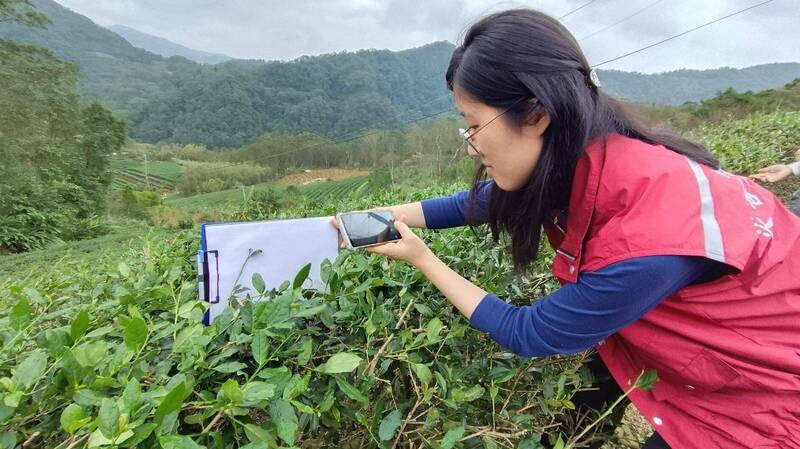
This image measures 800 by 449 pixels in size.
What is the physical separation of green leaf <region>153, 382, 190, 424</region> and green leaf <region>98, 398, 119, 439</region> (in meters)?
0.04

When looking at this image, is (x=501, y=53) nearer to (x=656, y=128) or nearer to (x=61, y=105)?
(x=656, y=128)

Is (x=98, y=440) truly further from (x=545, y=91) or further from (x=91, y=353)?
(x=545, y=91)

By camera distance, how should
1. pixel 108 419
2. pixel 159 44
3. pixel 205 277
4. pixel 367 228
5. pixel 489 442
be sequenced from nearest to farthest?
1. pixel 108 419
2. pixel 489 442
3. pixel 205 277
4. pixel 367 228
5. pixel 159 44

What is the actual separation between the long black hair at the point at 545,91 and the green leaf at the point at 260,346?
2.10ft

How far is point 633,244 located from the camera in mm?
789

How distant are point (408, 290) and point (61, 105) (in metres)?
28.1

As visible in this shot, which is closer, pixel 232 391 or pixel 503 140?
pixel 232 391

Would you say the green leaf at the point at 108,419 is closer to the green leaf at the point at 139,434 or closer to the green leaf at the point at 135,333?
the green leaf at the point at 139,434

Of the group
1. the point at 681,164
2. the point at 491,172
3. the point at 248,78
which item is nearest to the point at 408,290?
the point at 491,172

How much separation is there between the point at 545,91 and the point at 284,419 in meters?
0.76

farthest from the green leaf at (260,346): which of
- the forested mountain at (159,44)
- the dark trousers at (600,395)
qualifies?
the forested mountain at (159,44)

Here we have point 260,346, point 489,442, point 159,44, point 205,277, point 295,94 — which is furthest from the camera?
point 159,44

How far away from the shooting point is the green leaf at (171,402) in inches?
20.6

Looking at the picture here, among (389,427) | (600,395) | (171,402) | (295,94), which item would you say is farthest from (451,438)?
(295,94)
